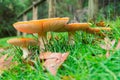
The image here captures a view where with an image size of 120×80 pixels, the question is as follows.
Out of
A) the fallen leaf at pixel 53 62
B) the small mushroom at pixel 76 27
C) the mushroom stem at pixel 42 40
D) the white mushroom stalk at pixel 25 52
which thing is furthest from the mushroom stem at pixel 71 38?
the fallen leaf at pixel 53 62

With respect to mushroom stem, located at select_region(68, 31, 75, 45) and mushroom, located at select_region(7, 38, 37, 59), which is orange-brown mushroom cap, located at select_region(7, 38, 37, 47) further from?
mushroom stem, located at select_region(68, 31, 75, 45)

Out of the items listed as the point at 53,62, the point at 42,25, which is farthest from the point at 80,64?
the point at 42,25

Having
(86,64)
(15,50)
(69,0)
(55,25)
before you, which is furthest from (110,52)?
(69,0)

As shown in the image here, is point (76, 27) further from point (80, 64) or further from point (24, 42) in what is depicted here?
point (80, 64)

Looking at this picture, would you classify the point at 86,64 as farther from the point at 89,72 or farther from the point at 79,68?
the point at 89,72

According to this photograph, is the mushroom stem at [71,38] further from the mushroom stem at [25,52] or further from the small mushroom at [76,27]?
the mushroom stem at [25,52]

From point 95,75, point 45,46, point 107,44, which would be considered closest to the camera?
point 95,75
